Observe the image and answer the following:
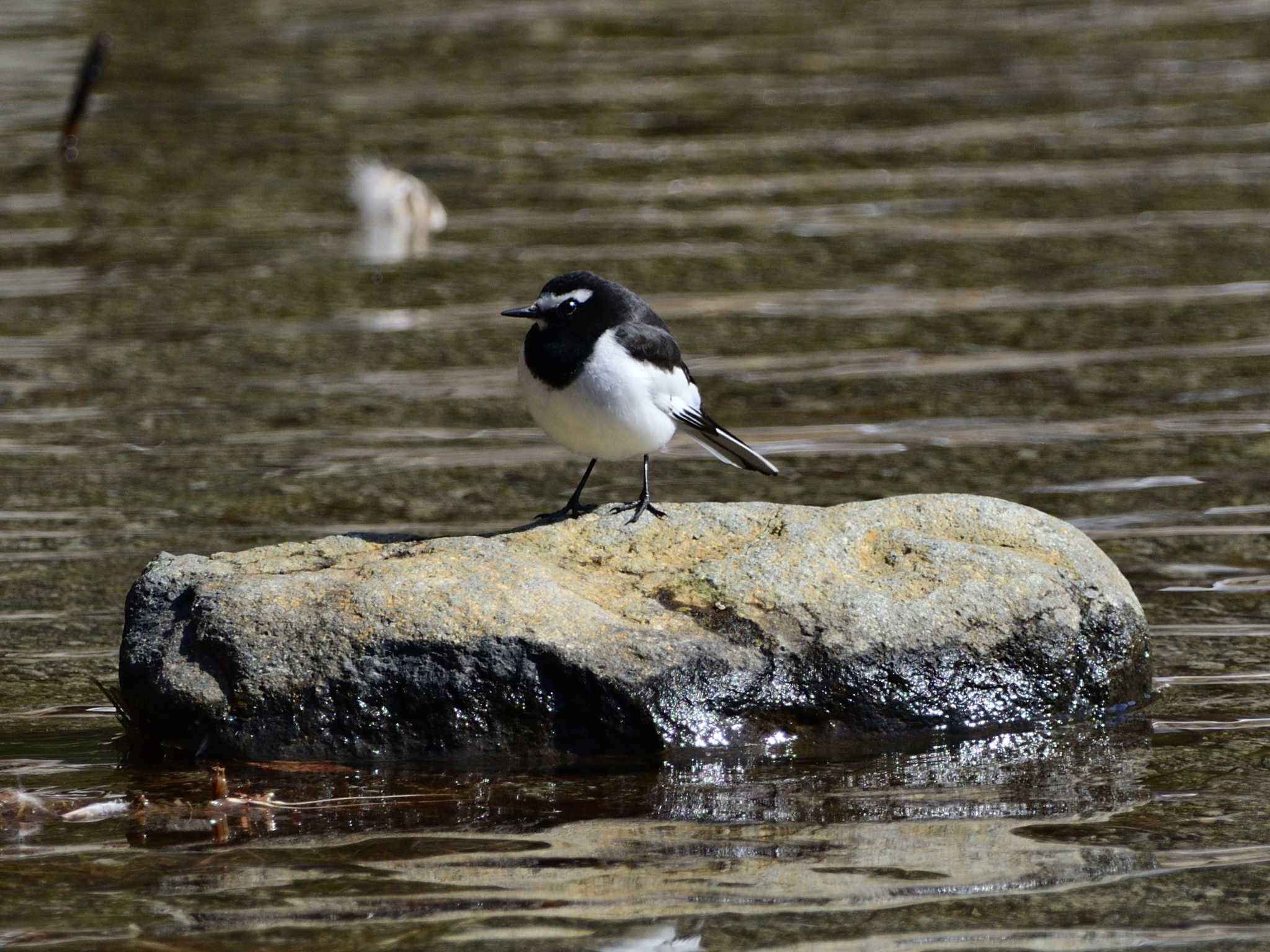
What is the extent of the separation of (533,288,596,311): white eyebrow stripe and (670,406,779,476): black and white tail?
521mm

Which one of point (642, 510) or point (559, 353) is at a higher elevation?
point (559, 353)

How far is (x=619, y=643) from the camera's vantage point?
235 inches

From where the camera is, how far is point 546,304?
6.45 metres

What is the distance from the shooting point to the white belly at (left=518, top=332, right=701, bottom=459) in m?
6.37

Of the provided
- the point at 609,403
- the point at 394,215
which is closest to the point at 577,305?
the point at 609,403

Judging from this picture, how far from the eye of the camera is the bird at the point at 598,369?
251 inches

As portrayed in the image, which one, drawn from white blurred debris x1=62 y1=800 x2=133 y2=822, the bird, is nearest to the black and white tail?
the bird

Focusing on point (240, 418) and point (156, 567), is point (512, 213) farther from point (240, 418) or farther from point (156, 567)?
point (156, 567)

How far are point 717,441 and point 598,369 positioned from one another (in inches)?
35.3

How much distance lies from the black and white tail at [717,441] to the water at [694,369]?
131cm

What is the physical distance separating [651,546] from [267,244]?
835 centimetres

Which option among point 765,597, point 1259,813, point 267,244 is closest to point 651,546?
point 765,597

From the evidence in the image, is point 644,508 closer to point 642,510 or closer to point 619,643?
point 642,510

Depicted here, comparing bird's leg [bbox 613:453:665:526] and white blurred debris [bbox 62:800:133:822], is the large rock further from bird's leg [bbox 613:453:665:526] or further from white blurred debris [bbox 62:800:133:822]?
white blurred debris [bbox 62:800:133:822]
